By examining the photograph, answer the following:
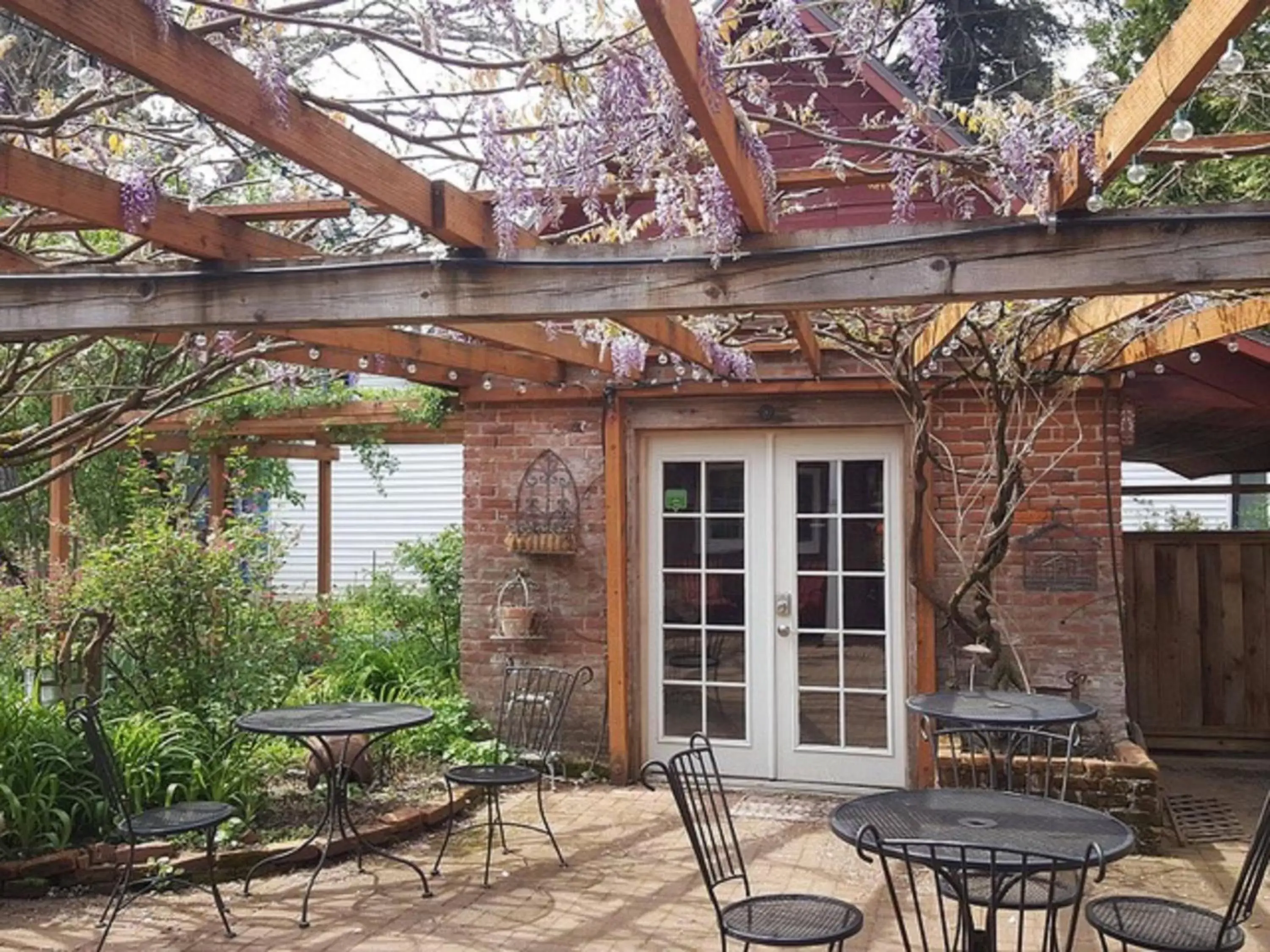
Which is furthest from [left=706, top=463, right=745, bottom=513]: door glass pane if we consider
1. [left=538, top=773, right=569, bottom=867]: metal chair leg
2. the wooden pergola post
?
the wooden pergola post

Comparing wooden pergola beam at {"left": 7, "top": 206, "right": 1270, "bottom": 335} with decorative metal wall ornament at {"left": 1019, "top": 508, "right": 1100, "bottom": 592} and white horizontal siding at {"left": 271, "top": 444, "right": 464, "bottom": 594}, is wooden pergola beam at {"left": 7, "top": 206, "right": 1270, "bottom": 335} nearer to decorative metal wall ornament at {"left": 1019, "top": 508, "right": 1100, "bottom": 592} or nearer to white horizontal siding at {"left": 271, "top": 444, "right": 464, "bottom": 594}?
decorative metal wall ornament at {"left": 1019, "top": 508, "right": 1100, "bottom": 592}

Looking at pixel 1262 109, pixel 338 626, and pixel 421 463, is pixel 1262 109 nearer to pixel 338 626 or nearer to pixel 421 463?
pixel 338 626

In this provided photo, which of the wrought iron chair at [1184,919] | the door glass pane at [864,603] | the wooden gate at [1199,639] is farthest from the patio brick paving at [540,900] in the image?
the wooden gate at [1199,639]

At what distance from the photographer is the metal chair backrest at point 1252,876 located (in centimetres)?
296

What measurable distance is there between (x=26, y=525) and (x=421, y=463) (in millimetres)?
5218

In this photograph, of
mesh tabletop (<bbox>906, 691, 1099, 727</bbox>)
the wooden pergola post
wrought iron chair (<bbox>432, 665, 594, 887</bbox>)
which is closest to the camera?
mesh tabletop (<bbox>906, 691, 1099, 727</bbox>)

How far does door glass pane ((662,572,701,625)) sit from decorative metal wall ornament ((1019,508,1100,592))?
5.62ft

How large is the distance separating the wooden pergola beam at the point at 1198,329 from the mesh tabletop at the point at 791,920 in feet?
8.03

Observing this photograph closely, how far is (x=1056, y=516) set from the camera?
5.70m

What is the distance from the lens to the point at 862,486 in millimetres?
6078

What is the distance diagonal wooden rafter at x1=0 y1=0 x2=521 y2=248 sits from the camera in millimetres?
1790

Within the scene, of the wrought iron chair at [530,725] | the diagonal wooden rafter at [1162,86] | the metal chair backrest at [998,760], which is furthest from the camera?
the wrought iron chair at [530,725]

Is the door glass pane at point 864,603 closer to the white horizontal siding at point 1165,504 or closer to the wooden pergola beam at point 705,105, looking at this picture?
the wooden pergola beam at point 705,105

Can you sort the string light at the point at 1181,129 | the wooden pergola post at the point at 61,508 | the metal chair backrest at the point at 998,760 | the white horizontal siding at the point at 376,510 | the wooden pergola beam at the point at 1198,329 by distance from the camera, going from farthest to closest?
the white horizontal siding at the point at 376,510
the wooden pergola post at the point at 61,508
the metal chair backrest at the point at 998,760
the wooden pergola beam at the point at 1198,329
the string light at the point at 1181,129
